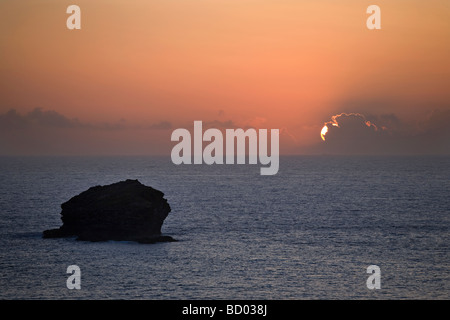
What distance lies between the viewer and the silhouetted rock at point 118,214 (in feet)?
277

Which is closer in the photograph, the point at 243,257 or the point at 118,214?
the point at 243,257

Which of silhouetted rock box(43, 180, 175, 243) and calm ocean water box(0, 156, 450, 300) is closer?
calm ocean water box(0, 156, 450, 300)

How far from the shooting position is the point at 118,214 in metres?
84.2

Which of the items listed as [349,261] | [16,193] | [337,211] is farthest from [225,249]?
[16,193]

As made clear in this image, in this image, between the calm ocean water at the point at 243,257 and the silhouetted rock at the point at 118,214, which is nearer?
the calm ocean water at the point at 243,257

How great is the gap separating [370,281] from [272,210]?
7192cm

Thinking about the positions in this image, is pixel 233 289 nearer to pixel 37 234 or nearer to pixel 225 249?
pixel 225 249

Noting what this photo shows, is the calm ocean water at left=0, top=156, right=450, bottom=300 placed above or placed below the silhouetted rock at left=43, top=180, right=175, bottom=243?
below

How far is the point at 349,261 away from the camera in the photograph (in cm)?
7869

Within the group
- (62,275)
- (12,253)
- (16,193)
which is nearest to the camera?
(62,275)

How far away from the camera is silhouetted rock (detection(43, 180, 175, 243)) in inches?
3322

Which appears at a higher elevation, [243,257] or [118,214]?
[118,214]

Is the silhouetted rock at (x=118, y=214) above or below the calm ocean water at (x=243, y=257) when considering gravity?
above
